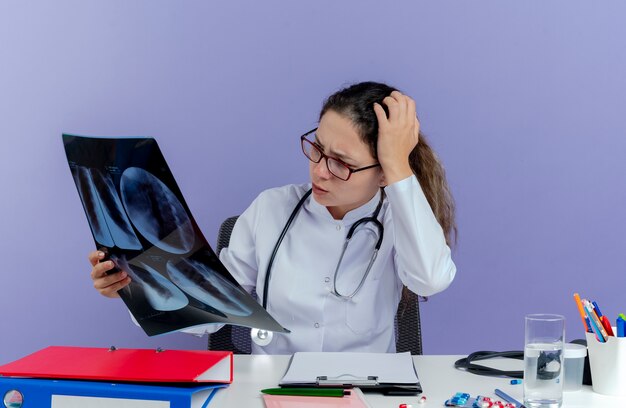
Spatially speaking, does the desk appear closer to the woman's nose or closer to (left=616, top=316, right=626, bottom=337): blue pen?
(left=616, top=316, right=626, bottom=337): blue pen

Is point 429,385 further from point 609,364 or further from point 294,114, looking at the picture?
point 294,114

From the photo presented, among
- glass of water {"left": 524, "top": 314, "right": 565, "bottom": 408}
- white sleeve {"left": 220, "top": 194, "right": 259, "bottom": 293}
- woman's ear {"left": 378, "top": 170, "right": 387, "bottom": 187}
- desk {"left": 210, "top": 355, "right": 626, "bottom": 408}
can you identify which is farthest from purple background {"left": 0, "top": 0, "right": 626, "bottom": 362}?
glass of water {"left": 524, "top": 314, "right": 565, "bottom": 408}

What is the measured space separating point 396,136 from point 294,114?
751mm

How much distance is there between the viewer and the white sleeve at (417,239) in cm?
160

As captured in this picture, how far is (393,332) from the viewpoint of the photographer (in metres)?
1.83

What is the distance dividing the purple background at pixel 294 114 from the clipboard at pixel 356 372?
3.12 feet

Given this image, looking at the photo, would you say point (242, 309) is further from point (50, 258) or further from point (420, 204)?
point (50, 258)

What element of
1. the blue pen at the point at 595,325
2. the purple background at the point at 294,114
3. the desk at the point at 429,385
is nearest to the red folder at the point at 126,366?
the desk at the point at 429,385

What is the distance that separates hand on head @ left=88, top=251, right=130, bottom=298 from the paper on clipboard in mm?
346

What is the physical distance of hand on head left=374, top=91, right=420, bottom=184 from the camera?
5.34 ft

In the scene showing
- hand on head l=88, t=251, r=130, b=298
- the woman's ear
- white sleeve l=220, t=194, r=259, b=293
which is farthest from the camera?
white sleeve l=220, t=194, r=259, b=293

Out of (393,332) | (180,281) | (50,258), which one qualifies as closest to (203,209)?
(50,258)

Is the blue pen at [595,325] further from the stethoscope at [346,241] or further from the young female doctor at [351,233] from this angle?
the stethoscope at [346,241]

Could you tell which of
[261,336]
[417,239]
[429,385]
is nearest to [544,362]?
[429,385]
